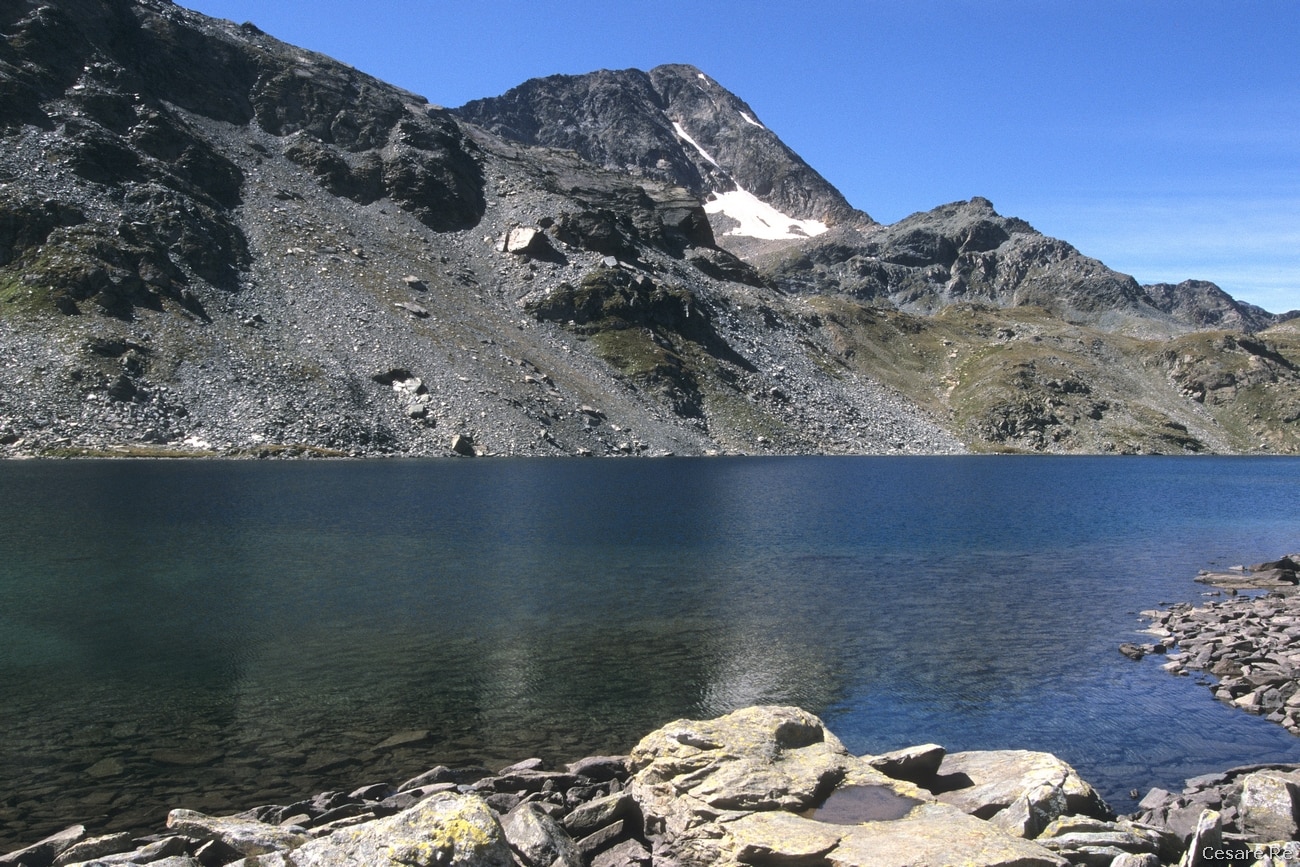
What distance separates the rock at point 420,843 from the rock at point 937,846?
14.9 feet

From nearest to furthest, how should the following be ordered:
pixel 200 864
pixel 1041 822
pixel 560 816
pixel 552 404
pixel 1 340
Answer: pixel 200 864 → pixel 1041 822 → pixel 560 816 → pixel 1 340 → pixel 552 404

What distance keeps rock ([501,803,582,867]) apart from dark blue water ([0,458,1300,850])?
617 centimetres

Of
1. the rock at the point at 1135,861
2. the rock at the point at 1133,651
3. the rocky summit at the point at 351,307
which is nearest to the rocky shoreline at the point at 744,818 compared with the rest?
the rock at the point at 1135,861

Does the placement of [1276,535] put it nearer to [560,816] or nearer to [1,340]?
[560,816]

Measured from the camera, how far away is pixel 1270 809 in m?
13.1

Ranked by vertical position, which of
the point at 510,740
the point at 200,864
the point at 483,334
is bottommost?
the point at 510,740

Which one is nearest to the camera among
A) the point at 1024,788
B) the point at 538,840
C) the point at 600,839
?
the point at 538,840

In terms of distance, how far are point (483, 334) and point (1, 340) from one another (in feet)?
197

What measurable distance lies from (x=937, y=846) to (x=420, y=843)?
6645 mm

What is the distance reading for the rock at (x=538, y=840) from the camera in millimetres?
12148

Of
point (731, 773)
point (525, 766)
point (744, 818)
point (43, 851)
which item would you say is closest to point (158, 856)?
point (43, 851)

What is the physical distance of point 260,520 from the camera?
5441cm

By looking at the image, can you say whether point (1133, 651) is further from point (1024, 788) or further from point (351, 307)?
point (351, 307)

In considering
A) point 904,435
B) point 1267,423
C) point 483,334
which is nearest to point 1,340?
point 483,334
